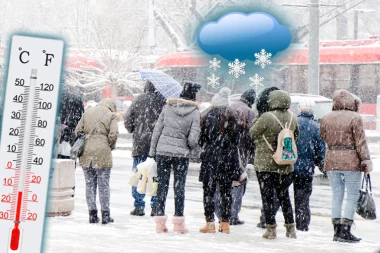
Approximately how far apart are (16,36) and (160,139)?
571 centimetres

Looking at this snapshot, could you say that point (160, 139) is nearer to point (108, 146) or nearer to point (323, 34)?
point (108, 146)

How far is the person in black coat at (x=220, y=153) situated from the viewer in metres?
8.13

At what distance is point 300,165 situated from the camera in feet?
27.3

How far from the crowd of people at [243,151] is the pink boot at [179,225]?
0.4 inches

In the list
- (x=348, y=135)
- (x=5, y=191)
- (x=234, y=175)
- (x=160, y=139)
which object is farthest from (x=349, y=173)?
(x=5, y=191)

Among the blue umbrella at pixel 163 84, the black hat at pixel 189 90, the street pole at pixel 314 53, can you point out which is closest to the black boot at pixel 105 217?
the blue umbrella at pixel 163 84

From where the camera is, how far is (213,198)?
27.0 ft

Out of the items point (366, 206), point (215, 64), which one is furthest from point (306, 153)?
point (215, 64)

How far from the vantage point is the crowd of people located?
7770 mm

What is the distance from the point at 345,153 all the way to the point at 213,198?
143cm

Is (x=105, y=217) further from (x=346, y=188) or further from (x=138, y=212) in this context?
(x=346, y=188)

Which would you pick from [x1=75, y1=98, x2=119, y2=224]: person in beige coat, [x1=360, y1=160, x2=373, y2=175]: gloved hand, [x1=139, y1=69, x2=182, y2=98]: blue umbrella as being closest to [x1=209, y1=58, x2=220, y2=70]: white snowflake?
[x1=139, y1=69, x2=182, y2=98]: blue umbrella

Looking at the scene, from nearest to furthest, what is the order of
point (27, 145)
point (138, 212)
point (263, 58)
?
1. point (27, 145)
2. point (138, 212)
3. point (263, 58)

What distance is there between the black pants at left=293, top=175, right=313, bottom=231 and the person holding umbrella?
3.87 ft
